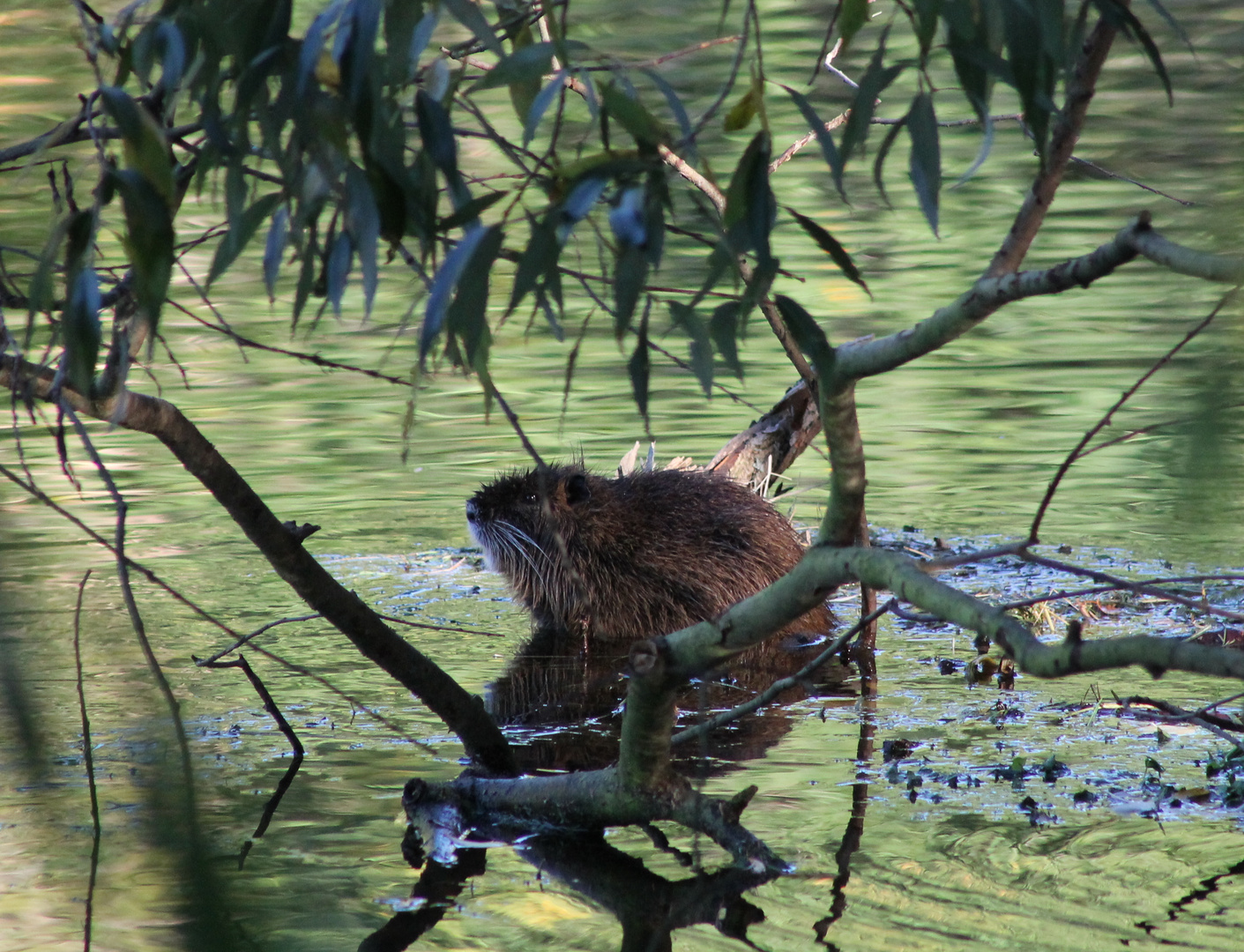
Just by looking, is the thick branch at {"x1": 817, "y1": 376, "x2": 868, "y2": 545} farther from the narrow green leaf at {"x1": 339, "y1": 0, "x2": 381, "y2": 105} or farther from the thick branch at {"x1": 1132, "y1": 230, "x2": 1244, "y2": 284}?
the narrow green leaf at {"x1": 339, "y1": 0, "x2": 381, "y2": 105}

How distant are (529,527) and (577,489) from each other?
0.73 ft

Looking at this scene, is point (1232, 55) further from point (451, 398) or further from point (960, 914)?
point (451, 398)

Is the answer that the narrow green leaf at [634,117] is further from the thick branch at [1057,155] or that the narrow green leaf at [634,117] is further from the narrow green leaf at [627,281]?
the thick branch at [1057,155]

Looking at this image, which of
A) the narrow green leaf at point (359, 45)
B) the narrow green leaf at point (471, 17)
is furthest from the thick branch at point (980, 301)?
the narrow green leaf at point (359, 45)

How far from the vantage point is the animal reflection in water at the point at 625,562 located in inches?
184

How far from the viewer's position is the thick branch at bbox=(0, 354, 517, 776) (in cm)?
263

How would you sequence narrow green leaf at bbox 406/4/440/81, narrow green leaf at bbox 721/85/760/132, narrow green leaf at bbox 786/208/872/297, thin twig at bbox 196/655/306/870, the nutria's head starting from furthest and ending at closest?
the nutria's head < thin twig at bbox 196/655/306/870 < narrow green leaf at bbox 721/85/760/132 < narrow green leaf at bbox 786/208/872/297 < narrow green leaf at bbox 406/4/440/81

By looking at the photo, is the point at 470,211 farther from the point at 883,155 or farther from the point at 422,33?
the point at 883,155

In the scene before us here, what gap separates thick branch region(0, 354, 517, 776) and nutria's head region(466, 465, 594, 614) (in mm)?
1562

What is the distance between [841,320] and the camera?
803 centimetres

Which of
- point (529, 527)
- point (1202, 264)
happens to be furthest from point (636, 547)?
point (1202, 264)

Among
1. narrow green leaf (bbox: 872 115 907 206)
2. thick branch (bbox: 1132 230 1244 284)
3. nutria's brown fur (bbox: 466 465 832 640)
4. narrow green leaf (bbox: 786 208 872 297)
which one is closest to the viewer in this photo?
thick branch (bbox: 1132 230 1244 284)

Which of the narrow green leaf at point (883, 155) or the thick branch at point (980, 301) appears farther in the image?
the narrow green leaf at point (883, 155)

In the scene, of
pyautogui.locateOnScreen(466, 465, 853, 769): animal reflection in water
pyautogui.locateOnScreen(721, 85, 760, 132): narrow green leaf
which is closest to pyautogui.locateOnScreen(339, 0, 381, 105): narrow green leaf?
pyautogui.locateOnScreen(721, 85, 760, 132): narrow green leaf
